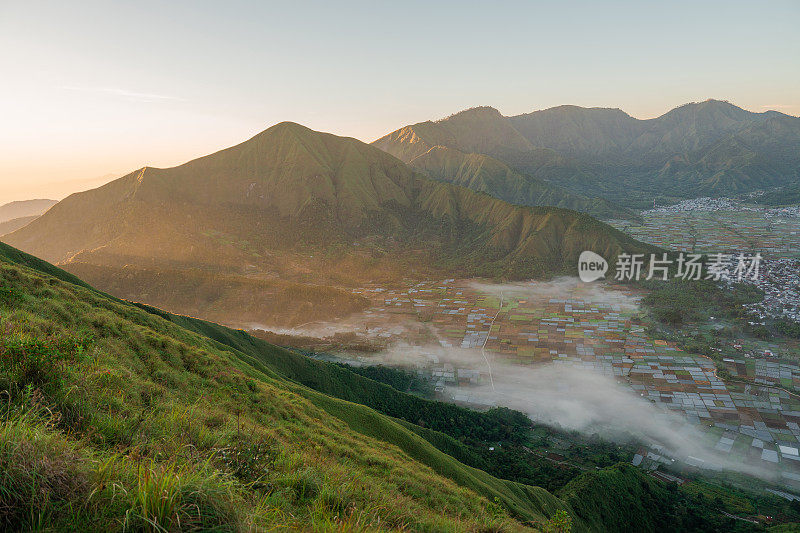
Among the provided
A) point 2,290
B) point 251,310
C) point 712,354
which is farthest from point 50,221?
point 712,354

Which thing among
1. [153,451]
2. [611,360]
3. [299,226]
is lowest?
[611,360]

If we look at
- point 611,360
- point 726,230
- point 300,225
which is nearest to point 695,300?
point 611,360

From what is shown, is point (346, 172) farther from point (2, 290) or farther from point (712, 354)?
point (2, 290)

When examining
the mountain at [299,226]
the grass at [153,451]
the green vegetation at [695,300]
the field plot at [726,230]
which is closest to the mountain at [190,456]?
the grass at [153,451]

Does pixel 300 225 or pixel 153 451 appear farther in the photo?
pixel 300 225

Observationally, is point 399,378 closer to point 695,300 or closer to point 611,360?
point 611,360

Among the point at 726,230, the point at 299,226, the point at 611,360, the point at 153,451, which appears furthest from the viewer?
the point at 726,230
